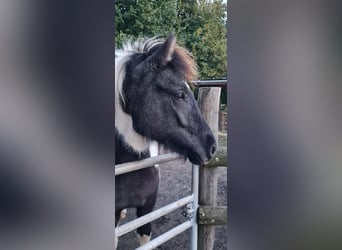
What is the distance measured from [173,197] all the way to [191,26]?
0.66 m

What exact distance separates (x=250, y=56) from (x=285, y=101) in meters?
0.16

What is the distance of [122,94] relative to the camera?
1.31m

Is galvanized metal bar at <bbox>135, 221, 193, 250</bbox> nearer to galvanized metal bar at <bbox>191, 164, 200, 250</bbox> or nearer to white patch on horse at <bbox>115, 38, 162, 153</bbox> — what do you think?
galvanized metal bar at <bbox>191, 164, 200, 250</bbox>

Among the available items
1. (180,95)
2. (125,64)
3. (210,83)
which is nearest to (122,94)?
(125,64)

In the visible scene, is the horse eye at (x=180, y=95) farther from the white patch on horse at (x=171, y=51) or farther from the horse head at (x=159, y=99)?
the white patch on horse at (x=171, y=51)

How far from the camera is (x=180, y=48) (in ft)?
4.35

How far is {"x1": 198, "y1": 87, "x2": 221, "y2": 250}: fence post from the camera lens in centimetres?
133

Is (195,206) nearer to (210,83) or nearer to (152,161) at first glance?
(152,161)

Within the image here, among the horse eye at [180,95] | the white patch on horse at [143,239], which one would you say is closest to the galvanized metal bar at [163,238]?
the white patch on horse at [143,239]

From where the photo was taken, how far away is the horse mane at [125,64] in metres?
1.30

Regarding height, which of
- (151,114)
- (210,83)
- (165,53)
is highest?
(165,53)

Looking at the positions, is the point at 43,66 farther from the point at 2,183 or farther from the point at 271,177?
the point at 271,177

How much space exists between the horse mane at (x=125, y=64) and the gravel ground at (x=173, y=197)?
6.0 inches

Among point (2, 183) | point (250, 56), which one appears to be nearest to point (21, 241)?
point (2, 183)
